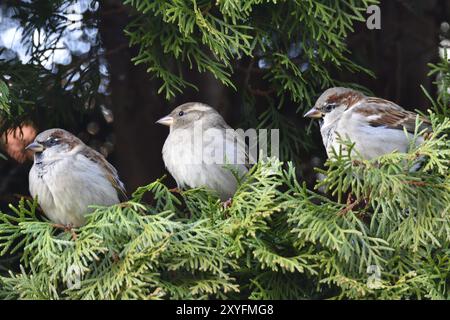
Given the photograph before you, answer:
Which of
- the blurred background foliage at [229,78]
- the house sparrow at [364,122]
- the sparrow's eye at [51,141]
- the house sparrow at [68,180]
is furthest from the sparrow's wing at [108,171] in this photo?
the house sparrow at [364,122]

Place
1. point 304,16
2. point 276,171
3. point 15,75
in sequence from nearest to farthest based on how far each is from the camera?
point 276,171
point 304,16
point 15,75

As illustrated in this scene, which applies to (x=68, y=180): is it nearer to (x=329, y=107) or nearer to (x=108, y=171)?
(x=108, y=171)

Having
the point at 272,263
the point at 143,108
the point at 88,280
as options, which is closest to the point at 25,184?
the point at 143,108

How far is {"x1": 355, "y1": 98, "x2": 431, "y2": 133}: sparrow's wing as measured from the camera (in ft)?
10.4

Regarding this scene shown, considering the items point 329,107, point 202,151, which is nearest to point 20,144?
point 202,151

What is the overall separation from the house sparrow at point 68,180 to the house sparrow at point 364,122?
832 millimetres

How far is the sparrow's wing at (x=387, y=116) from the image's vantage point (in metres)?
3.18

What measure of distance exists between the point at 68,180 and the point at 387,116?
1.24m

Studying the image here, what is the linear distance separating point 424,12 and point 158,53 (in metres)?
1.51

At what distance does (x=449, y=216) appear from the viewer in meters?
2.50

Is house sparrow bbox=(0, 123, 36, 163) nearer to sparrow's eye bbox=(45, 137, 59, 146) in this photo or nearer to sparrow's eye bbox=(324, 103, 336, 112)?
sparrow's eye bbox=(45, 137, 59, 146)

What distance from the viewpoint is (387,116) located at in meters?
3.20

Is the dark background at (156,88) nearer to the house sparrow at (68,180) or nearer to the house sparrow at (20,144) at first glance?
the house sparrow at (20,144)
